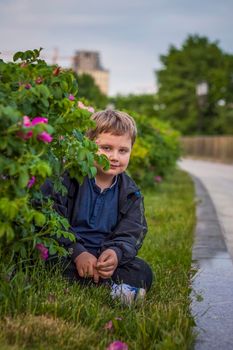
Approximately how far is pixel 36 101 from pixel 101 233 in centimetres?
129

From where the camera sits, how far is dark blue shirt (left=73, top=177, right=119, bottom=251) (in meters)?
3.94

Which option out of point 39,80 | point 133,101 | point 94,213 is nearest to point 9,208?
point 39,80

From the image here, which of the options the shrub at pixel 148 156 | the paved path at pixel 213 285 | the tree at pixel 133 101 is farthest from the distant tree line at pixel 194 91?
the paved path at pixel 213 285

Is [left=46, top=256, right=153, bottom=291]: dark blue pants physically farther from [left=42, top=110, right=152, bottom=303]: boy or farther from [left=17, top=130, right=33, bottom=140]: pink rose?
[left=17, top=130, right=33, bottom=140]: pink rose

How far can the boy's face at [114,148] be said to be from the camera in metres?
3.94

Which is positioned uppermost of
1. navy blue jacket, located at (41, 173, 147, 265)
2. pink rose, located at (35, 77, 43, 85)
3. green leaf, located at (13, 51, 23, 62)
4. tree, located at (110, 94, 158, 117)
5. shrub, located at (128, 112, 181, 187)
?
green leaf, located at (13, 51, 23, 62)

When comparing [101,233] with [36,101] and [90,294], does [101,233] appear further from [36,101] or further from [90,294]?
[36,101]

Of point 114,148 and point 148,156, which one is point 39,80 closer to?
point 114,148

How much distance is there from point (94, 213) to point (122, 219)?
162mm

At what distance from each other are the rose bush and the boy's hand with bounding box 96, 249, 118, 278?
1.22 feet

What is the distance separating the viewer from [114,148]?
396 cm

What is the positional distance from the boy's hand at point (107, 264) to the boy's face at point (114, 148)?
1.63 ft

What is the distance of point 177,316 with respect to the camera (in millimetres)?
3016

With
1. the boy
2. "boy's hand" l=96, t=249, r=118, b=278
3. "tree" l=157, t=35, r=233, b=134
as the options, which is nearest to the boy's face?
the boy
